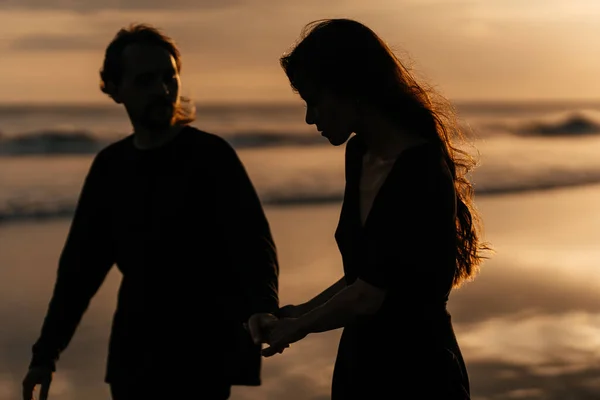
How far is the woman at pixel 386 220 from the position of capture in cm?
287

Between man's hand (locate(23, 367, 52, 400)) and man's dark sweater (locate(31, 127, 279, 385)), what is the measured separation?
251 mm

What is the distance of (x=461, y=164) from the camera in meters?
3.18

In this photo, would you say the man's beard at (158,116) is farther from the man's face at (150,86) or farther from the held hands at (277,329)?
the held hands at (277,329)

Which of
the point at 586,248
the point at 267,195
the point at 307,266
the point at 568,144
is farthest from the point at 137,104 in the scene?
the point at 568,144

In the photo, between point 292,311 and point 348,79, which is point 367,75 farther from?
point 292,311

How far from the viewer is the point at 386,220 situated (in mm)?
2867

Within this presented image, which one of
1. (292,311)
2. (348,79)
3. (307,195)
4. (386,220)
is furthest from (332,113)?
(307,195)

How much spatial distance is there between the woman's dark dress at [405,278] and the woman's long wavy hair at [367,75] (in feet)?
0.38

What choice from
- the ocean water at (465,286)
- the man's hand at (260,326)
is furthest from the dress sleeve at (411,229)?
the ocean water at (465,286)

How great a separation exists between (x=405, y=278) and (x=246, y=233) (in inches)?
42.9

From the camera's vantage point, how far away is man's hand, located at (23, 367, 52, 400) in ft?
13.2

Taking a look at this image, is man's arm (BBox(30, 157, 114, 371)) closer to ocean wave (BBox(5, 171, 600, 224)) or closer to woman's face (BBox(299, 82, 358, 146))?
woman's face (BBox(299, 82, 358, 146))

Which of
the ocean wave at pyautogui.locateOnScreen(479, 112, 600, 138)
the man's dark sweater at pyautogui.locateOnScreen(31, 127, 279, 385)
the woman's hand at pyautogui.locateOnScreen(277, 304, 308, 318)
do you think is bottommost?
the woman's hand at pyautogui.locateOnScreen(277, 304, 308, 318)

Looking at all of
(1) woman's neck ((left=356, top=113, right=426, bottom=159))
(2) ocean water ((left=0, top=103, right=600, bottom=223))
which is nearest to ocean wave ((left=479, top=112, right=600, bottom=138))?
(2) ocean water ((left=0, top=103, right=600, bottom=223))
